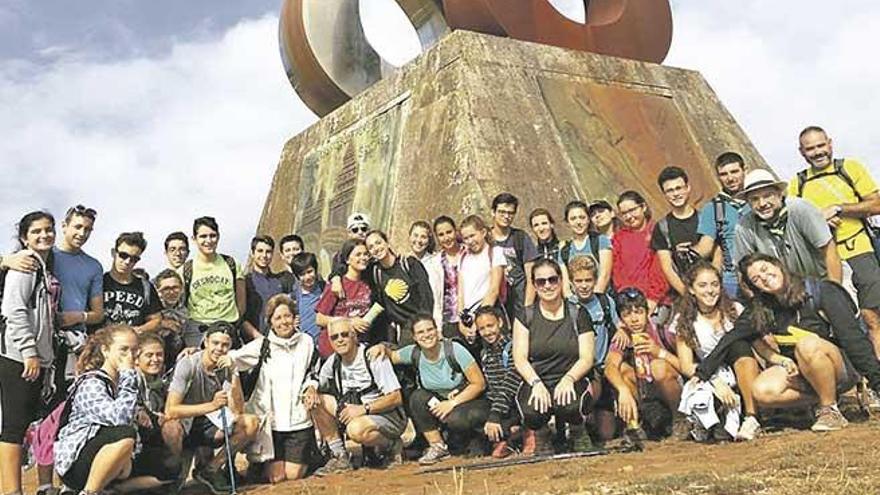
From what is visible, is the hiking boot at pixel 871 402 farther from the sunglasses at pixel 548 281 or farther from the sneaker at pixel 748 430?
the sunglasses at pixel 548 281

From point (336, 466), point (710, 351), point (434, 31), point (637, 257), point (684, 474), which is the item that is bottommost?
point (684, 474)

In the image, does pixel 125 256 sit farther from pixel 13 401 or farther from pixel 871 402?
pixel 871 402

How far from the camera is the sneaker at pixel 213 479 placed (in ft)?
15.9

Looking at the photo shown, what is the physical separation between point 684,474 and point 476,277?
2332 mm

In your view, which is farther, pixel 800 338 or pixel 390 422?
pixel 390 422

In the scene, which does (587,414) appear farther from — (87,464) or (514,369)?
(87,464)

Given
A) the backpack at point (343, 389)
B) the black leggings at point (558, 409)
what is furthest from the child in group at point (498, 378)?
the backpack at point (343, 389)

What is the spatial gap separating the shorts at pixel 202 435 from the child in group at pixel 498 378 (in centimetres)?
150

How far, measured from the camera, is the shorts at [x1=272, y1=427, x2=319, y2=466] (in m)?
5.08

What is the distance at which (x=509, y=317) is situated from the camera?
18.8 ft

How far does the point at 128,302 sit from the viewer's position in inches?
200

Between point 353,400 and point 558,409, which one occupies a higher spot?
point 353,400

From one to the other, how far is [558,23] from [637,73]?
39.4 inches

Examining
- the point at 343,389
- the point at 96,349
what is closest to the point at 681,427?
the point at 343,389
